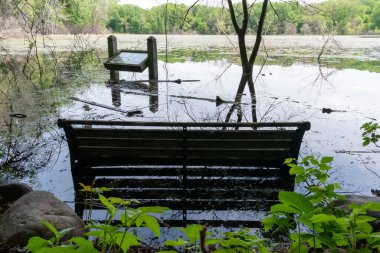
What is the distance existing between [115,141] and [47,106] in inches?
207

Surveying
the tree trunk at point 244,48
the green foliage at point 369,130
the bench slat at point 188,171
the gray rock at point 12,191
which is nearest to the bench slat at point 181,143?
the bench slat at point 188,171

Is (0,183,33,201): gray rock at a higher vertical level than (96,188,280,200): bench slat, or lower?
higher

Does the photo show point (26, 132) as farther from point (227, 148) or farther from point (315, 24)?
point (315, 24)

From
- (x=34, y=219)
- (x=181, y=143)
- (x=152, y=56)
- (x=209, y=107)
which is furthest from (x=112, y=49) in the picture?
(x=34, y=219)

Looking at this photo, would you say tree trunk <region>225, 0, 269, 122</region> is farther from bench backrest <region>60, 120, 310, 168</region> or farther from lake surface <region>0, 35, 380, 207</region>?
bench backrest <region>60, 120, 310, 168</region>

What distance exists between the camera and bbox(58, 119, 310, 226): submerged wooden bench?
455 centimetres

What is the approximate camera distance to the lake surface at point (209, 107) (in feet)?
17.3

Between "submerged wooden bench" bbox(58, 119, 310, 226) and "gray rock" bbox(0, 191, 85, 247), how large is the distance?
1198mm

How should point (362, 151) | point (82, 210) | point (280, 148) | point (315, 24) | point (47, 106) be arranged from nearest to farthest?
point (82, 210)
point (280, 148)
point (362, 151)
point (47, 106)
point (315, 24)

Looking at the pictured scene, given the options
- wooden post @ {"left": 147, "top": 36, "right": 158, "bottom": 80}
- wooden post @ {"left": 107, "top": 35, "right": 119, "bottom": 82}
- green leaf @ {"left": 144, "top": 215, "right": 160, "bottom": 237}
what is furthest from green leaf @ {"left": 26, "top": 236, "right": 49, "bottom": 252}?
wooden post @ {"left": 107, "top": 35, "right": 119, "bottom": 82}

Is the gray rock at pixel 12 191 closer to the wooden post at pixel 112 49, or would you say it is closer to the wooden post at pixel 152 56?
the wooden post at pixel 152 56

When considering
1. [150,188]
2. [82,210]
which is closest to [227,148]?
[150,188]

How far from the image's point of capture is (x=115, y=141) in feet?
15.8

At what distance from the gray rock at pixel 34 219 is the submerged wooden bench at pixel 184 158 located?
1198 millimetres
